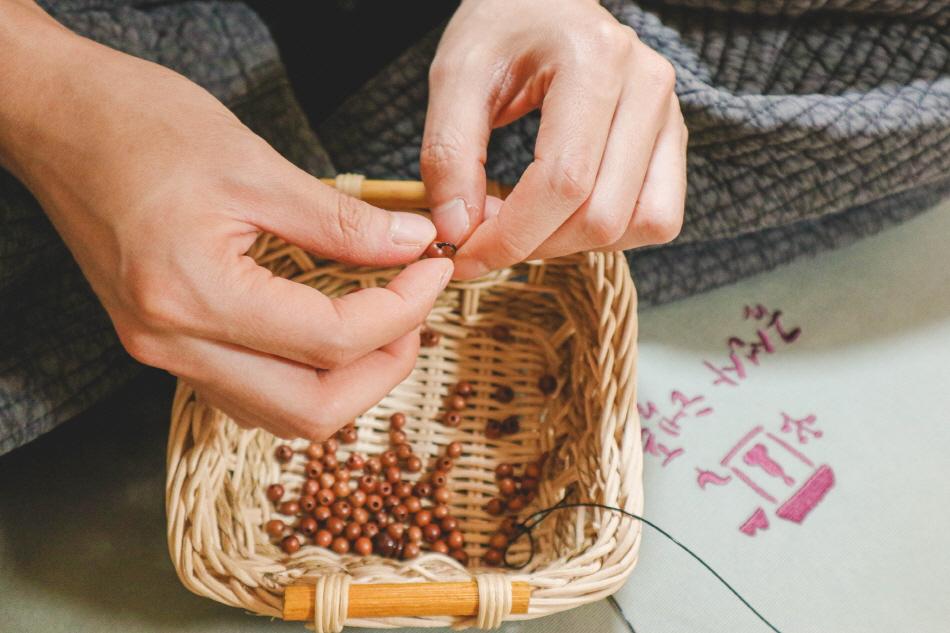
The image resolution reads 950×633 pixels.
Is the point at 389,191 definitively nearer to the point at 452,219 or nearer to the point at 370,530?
the point at 452,219

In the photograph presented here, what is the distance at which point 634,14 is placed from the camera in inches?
29.6

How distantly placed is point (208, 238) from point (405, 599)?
0.96 ft

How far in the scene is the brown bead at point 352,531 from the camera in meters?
0.71

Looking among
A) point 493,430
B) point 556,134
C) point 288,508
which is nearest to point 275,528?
point 288,508

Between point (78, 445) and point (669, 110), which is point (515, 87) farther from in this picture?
point (78, 445)

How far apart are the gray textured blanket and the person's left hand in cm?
18

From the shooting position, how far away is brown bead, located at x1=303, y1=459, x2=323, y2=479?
0.73 meters

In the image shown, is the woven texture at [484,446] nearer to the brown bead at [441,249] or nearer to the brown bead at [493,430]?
the brown bead at [493,430]

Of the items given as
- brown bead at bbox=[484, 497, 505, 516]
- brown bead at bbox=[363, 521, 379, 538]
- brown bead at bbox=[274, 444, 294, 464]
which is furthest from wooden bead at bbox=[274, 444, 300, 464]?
brown bead at bbox=[484, 497, 505, 516]

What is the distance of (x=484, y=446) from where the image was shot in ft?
2.52

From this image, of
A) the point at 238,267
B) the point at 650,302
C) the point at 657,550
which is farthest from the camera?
the point at 650,302

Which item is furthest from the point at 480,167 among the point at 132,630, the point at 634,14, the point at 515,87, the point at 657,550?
the point at 132,630

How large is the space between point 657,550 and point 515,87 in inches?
18.1

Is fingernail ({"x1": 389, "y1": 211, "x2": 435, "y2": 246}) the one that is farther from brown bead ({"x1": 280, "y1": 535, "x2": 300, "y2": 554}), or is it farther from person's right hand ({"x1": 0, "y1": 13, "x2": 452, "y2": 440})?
brown bead ({"x1": 280, "y1": 535, "x2": 300, "y2": 554})
